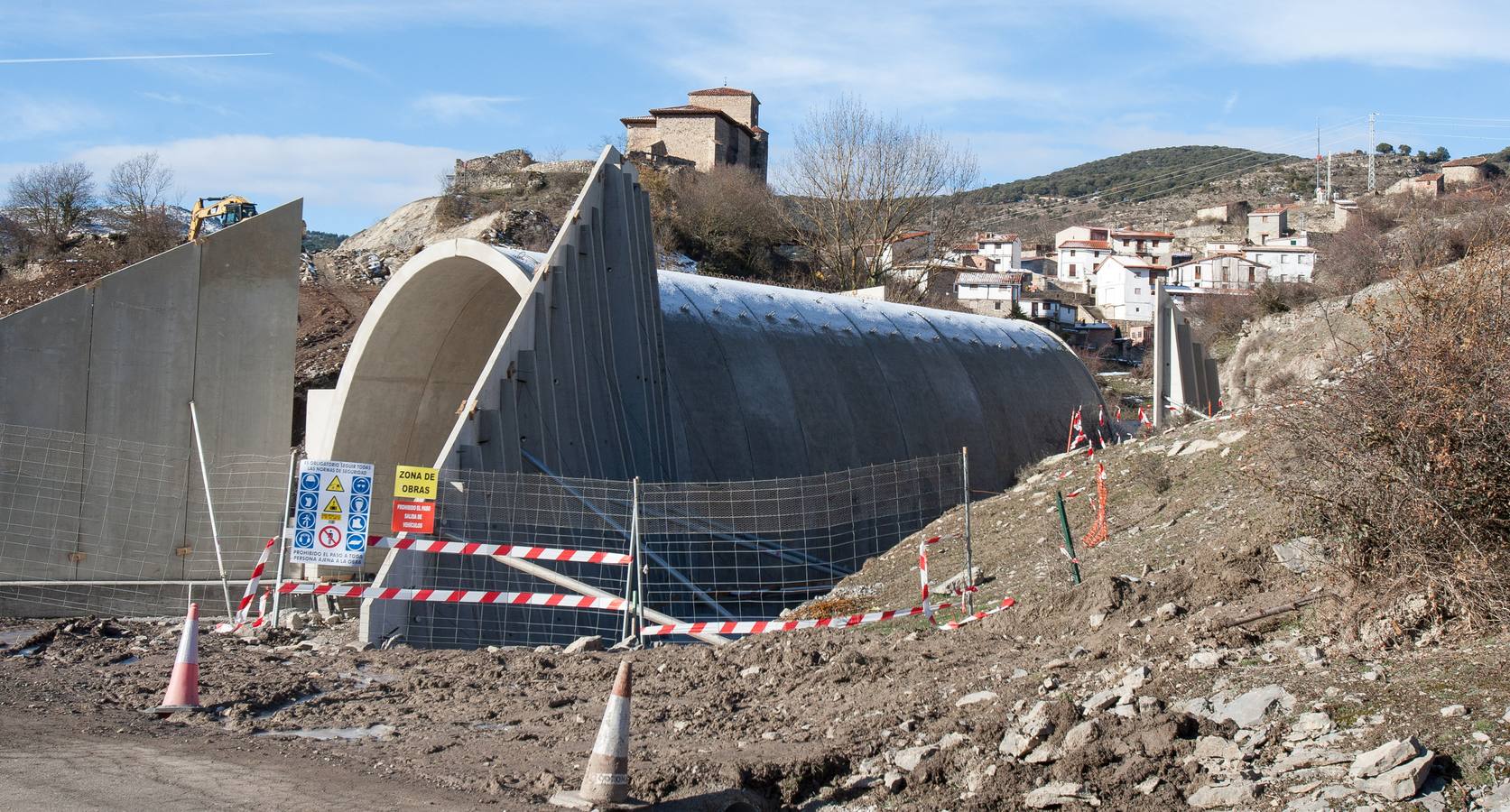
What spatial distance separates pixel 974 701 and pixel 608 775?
7.48ft

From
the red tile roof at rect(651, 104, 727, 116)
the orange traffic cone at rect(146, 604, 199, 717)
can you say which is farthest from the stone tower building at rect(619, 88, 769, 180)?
the orange traffic cone at rect(146, 604, 199, 717)

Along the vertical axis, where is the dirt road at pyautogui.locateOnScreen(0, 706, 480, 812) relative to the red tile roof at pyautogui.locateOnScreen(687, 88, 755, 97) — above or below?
below

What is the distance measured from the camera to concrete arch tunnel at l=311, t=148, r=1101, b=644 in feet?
44.7

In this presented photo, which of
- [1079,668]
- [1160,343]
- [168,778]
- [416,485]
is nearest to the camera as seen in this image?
[168,778]

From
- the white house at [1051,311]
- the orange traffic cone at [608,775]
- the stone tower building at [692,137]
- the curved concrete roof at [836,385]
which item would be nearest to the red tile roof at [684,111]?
the stone tower building at [692,137]

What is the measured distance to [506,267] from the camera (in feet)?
51.3

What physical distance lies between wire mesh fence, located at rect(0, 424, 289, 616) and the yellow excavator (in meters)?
19.9

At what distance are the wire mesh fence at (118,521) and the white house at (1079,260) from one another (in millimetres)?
90090

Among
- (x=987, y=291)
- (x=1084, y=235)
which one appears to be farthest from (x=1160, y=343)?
(x=1084, y=235)

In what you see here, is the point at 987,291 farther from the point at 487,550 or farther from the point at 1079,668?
the point at 1079,668

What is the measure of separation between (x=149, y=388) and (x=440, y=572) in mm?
6886

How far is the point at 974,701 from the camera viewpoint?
701cm

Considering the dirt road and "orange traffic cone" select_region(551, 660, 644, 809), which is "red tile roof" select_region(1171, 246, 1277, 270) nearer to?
"orange traffic cone" select_region(551, 660, 644, 809)

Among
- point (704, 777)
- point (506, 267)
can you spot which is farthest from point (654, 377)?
point (704, 777)
